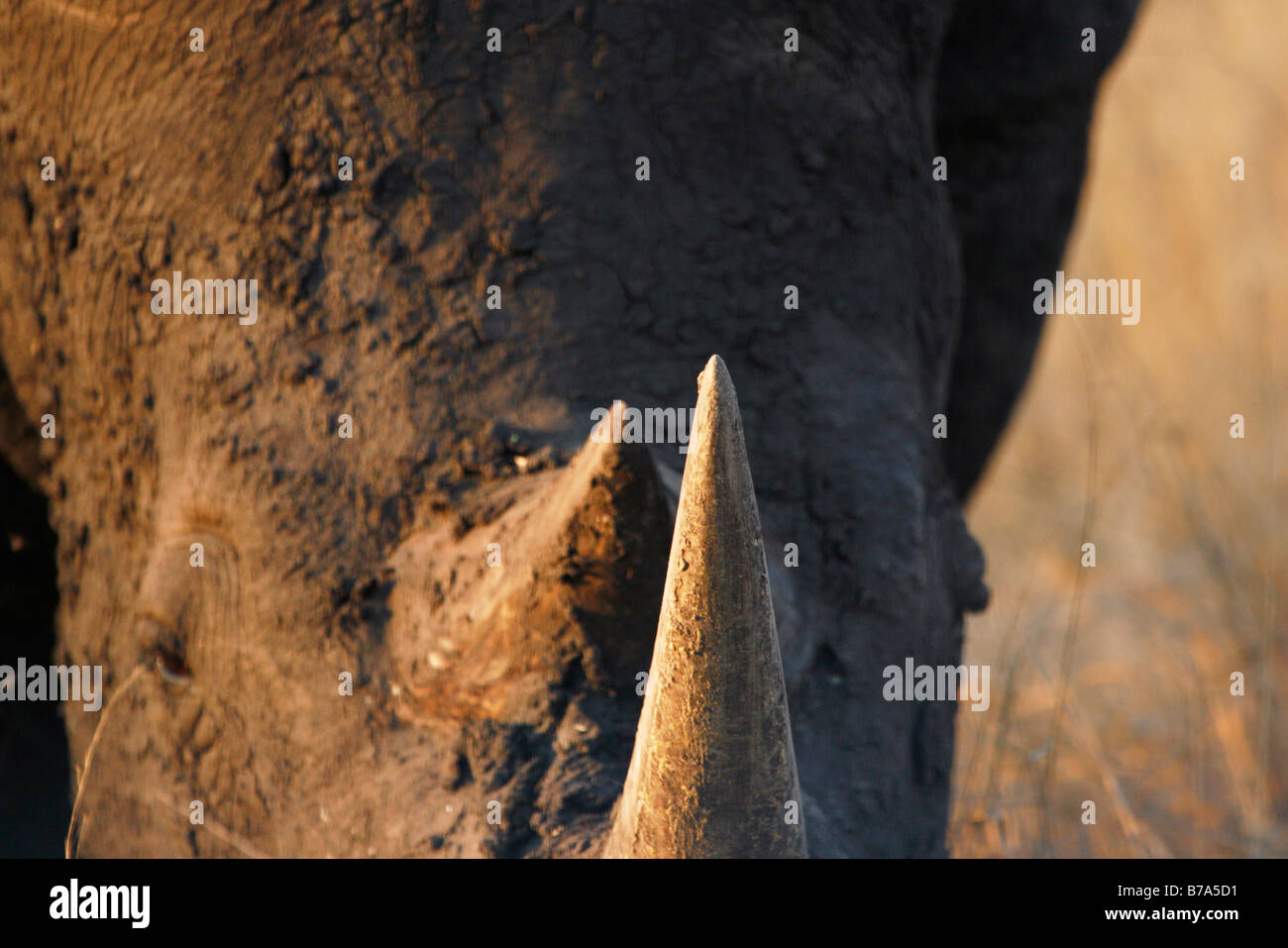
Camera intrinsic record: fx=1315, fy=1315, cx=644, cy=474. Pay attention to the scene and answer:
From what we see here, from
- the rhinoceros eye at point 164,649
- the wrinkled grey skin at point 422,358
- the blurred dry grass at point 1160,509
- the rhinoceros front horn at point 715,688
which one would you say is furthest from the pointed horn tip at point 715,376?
the blurred dry grass at point 1160,509

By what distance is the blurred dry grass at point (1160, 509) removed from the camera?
2771 mm

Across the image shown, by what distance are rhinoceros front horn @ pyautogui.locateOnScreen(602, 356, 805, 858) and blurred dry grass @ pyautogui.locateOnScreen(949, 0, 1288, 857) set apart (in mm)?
1138

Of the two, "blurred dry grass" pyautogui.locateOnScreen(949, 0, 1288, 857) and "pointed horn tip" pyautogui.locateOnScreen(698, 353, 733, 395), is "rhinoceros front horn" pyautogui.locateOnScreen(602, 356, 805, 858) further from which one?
"blurred dry grass" pyautogui.locateOnScreen(949, 0, 1288, 857)

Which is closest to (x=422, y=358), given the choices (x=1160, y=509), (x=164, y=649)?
→ (x=164, y=649)

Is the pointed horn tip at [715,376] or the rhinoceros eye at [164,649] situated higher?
the pointed horn tip at [715,376]

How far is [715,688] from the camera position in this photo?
92cm

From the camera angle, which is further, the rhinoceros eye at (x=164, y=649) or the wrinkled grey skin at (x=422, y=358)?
the rhinoceros eye at (x=164, y=649)

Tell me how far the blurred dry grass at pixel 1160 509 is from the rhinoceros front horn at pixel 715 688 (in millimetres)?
1138

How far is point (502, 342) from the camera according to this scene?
4.09 ft

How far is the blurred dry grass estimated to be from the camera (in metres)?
2.77

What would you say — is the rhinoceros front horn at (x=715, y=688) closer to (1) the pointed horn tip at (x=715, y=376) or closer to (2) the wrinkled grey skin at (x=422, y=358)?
(1) the pointed horn tip at (x=715, y=376)

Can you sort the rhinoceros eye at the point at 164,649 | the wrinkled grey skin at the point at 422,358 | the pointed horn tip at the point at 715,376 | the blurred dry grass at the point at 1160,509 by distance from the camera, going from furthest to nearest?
the blurred dry grass at the point at 1160,509
the rhinoceros eye at the point at 164,649
the wrinkled grey skin at the point at 422,358
the pointed horn tip at the point at 715,376

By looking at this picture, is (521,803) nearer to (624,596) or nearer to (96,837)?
(624,596)

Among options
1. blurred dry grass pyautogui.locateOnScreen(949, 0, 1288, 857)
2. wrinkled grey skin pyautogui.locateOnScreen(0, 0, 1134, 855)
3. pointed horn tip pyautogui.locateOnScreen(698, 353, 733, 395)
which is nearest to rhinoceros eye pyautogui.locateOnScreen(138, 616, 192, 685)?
wrinkled grey skin pyautogui.locateOnScreen(0, 0, 1134, 855)
